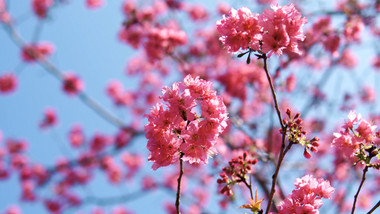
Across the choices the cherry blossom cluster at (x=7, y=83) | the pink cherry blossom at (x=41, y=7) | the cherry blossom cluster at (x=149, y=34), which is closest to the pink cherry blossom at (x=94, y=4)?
the pink cherry blossom at (x=41, y=7)

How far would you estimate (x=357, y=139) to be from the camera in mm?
1996

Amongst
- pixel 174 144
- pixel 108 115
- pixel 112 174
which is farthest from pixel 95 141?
pixel 174 144

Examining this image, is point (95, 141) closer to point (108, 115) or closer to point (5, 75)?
point (5, 75)

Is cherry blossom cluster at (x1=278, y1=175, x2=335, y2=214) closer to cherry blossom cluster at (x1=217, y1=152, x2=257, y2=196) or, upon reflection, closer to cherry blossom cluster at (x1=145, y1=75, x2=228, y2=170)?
cherry blossom cluster at (x1=217, y1=152, x2=257, y2=196)

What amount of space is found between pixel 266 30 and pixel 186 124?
0.73 m

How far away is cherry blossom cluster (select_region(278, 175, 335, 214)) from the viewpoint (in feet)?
5.97

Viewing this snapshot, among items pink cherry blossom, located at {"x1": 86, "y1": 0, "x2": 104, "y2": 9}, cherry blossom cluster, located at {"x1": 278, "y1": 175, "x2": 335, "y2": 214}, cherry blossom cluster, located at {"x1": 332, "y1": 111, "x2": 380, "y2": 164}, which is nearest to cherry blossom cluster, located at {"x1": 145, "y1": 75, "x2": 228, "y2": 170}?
cherry blossom cluster, located at {"x1": 278, "y1": 175, "x2": 335, "y2": 214}

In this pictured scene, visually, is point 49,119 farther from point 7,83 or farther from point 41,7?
point 41,7

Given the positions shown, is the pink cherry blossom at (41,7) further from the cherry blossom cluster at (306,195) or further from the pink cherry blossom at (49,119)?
the cherry blossom cluster at (306,195)

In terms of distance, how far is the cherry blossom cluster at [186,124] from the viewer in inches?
70.6

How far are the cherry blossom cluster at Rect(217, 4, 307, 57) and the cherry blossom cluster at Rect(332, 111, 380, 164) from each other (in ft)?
2.04

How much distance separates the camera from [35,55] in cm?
750

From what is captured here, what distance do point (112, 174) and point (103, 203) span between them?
10.7 feet

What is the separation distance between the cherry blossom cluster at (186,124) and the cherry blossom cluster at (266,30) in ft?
1.17
